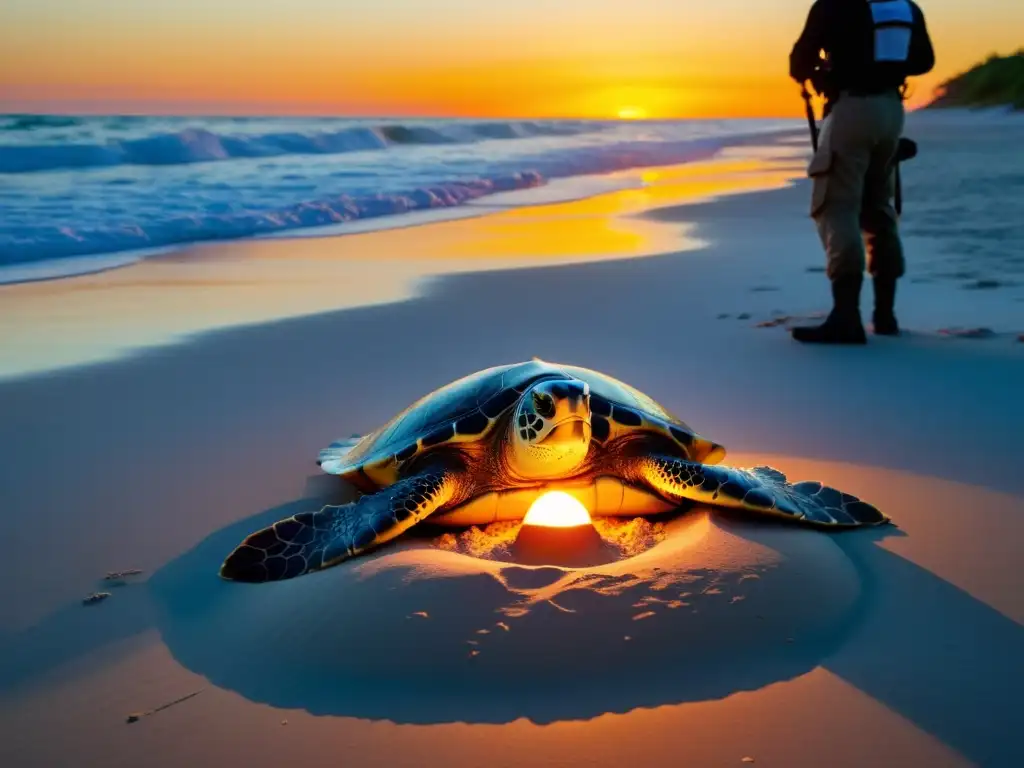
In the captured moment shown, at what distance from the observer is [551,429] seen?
3.04 meters

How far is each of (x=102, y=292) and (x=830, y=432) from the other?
6548 mm

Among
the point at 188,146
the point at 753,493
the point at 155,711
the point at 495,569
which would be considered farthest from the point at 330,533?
the point at 188,146

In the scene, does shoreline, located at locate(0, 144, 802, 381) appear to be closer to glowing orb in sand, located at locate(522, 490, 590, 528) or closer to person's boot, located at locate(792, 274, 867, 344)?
person's boot, located at locate(792, 274, 867, 344)

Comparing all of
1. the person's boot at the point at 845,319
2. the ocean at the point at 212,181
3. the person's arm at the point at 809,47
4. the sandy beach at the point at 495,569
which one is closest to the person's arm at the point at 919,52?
the person's arm at the point at 809,47

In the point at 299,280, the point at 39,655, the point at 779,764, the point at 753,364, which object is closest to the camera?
the point at 779,764

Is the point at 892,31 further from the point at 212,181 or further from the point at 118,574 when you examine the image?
the point at 212,181

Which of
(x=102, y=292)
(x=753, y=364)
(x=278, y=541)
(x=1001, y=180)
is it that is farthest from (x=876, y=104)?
(x=1001, y=180)

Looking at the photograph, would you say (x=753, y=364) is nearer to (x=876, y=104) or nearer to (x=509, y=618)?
(x=876, y=104)

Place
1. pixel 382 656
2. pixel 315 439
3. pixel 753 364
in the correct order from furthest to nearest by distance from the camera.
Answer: pixel 753 364 → pixel 315 439 → pixel 382 656

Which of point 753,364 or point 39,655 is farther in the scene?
point 753,364

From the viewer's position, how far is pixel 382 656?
2.38 m

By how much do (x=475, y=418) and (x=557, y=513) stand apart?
0.61 meters

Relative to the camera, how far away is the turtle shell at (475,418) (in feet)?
11.3

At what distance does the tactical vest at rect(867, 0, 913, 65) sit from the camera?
5801mm
